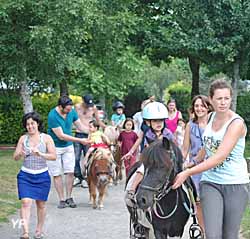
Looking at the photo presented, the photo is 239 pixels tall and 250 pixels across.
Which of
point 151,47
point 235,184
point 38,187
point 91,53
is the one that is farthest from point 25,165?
point 151,47

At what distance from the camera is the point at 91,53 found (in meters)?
20.5

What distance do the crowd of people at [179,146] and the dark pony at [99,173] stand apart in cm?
37

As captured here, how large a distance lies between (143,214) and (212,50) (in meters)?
15.4

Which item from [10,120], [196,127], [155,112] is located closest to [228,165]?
[155,112]

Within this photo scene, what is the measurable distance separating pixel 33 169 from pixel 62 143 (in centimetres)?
271

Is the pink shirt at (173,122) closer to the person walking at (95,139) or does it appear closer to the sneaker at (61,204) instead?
the person walking at (95,139)

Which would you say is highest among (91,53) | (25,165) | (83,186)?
(91,53)

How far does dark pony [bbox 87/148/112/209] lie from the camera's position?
411 inches

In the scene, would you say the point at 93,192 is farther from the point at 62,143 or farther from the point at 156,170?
the point at 156,170

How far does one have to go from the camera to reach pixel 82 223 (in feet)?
30.6

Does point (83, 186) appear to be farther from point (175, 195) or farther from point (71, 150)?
point (175, 195)

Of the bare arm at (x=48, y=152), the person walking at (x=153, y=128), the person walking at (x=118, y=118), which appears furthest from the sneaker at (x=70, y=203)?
the person walking at (x=118, y=118)

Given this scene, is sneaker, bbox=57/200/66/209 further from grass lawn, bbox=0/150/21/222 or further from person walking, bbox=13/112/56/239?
person walking, bbox=13/112/56/239

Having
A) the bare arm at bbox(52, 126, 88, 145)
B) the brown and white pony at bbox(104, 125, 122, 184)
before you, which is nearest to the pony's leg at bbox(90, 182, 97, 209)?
the bare arm at bbox(52, 126, 88, 145)
